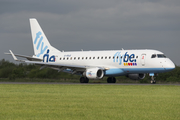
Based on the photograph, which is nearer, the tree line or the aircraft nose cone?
the aircraft nose cone

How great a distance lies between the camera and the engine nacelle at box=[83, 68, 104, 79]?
4062 cm

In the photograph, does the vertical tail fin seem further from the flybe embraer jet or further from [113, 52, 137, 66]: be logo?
[113, 52, 137, 66]: be logo

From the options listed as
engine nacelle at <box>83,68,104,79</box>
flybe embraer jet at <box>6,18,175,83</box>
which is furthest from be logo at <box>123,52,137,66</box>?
engine nacelle at <box>83,68,104,79</box>

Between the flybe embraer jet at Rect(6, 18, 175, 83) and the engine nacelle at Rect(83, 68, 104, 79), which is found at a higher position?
the flybe embraer jet at Rect(6, 18, 175, 83)

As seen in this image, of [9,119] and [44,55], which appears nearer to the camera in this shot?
[9,119]

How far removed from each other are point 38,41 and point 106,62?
14.1 meters

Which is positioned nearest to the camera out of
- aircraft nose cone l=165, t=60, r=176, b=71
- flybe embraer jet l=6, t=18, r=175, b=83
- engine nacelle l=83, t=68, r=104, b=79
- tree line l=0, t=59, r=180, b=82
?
aircraft nose cone l=165, t=60, r=176, b=71

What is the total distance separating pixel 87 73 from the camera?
41.3 metres

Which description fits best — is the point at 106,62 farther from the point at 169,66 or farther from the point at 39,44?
the point at 39,44

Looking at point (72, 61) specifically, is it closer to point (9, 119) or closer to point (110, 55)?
point (110, 55)

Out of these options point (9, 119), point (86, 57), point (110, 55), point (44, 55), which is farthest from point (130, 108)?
point (44, 55)

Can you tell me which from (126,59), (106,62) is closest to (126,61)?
(126,59)

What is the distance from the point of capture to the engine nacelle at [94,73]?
1599 inches

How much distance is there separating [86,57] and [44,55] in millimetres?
7771
